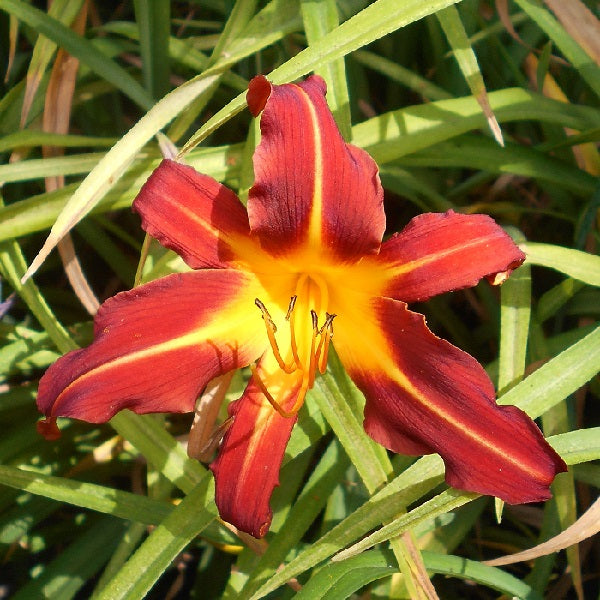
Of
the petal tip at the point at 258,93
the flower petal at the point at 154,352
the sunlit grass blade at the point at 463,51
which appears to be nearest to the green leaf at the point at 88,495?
the flower petal at the point at 154,352

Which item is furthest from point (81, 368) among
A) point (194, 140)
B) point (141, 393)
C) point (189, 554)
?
point (189, 554)

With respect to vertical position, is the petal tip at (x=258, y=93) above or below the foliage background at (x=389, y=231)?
above

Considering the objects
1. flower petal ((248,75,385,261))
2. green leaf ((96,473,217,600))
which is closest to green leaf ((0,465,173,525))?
green leaf ((96,473,217,600))

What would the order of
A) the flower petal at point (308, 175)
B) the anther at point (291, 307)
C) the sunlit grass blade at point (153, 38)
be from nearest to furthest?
1. the flower petal at point (308, 175)
2. the anther at point (291, 307)
3. the sunlit grass blade at point (153, 38)

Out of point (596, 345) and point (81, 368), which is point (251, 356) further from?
point (596, 345)

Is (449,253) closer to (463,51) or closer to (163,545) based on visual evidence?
(463,51)

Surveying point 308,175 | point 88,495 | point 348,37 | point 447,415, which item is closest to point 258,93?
point 308,175

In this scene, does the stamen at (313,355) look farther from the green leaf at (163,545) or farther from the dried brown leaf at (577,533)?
the dried brown leaf at (577,533)
